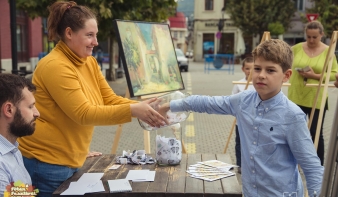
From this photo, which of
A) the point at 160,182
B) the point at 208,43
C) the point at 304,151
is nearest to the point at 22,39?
the point at 160,182

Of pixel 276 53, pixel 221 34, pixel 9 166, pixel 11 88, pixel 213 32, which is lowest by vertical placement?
pixel 9 166

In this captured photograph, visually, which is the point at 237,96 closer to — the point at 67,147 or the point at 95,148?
the point at 67,147

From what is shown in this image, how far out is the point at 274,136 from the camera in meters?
2.25

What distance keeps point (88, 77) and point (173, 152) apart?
87cm

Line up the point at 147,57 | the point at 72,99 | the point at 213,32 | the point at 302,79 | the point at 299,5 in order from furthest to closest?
the point at 213,32
the point at 299,5
the point at 302,79
the point at 147,57
the point at 72,99

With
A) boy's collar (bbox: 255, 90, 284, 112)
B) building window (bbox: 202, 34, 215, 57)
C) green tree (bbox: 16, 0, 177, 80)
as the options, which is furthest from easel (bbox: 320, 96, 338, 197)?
building window (bbox: 202, 34, 215, 57)

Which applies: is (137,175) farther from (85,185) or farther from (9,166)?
(9,166)

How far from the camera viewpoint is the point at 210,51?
136 ft

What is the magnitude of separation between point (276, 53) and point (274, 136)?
1.60 feet

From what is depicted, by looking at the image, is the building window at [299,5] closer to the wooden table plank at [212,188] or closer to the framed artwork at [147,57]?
the framed artwork at [147,57]

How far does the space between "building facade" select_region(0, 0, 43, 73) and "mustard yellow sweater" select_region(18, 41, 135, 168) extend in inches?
676

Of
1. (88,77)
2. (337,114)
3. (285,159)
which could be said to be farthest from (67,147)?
(337,114)

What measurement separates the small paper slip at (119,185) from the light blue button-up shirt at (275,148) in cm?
75

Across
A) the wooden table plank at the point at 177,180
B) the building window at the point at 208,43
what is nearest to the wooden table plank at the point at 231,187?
the wooden table plank at the point at 177,180
